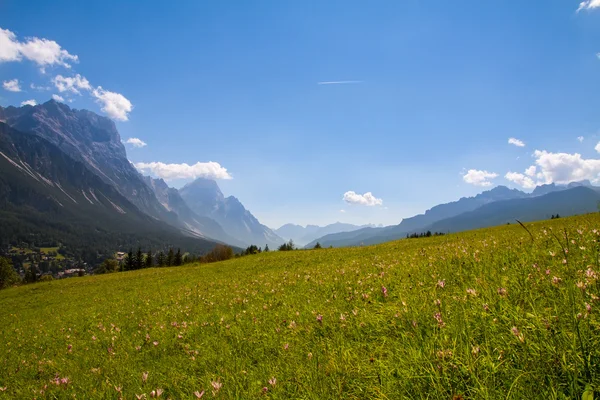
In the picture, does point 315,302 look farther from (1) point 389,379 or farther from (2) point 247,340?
(1) point 389,379

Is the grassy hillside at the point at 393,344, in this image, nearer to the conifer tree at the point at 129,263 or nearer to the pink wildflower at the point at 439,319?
the pink wildflower at the point at 439,319

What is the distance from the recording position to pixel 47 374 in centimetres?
780

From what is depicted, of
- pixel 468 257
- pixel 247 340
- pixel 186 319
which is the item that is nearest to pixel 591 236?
pixel 468 257

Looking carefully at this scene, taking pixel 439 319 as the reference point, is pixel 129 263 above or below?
below

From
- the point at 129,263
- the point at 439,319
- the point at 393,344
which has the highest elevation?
the point at 439,319

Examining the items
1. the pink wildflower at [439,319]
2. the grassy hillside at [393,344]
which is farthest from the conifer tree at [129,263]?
the pink wildflower at [439,319]

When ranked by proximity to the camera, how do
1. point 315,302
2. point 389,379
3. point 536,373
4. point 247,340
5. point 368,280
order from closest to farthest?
point 536,373, point 389,379, point 247,340, point 315,302, point 368,280

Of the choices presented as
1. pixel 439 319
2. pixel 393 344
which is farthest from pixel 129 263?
pixel 439 319

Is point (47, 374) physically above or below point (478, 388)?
below

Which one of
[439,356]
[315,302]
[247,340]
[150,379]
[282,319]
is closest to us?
[439,356]

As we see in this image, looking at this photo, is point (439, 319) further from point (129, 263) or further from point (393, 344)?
point (129, 263)

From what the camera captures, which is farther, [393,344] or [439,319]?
[393,344]

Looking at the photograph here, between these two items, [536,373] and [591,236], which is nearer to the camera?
[536,373]

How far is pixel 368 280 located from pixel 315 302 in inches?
62.4
